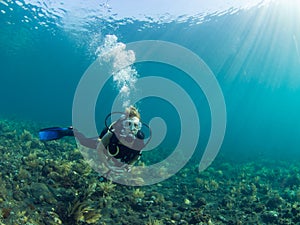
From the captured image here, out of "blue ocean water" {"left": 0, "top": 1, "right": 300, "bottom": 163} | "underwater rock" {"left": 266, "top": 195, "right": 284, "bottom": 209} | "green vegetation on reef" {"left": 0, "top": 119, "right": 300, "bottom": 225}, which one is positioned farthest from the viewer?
"blue ocean water" {"left": 0, "top": 1, "right": 300, "bottom": 163}

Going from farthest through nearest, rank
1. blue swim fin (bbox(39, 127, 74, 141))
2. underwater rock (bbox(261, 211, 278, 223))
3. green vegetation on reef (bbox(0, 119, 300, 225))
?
underwater rock (bbox(261, 211, 278, 223)), blue swim fin (bbox(39, 127, 74, 141)), green vegetation on reef (bbox(0, 119, 300, 225))

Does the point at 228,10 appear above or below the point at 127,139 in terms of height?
above

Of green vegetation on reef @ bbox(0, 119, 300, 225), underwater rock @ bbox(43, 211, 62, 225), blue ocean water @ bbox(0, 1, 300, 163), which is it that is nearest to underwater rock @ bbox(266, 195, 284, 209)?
green vegetation on reef @ bbox(0, 119, 300, 225)

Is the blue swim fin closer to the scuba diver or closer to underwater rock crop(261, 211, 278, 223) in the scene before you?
the scuba diver

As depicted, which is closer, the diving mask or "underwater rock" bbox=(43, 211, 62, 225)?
the diving mask

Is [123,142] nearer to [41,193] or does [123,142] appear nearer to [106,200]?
[106,200]

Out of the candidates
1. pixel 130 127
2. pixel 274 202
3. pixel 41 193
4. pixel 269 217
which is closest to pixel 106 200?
pixel 41 193

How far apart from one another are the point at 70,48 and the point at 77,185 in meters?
49.1

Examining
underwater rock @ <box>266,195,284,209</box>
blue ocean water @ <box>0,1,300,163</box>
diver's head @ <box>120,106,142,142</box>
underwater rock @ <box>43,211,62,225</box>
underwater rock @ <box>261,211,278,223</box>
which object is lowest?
underwater rock @ <box>43,211,62,225</box>

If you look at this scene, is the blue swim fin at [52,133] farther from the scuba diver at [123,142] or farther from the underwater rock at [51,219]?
the underwater rock at [51,219]

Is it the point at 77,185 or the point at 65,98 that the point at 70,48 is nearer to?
the point at 77,185

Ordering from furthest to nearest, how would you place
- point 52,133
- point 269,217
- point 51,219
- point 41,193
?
point 269,217, point 41,193, point 52,133, point 51,219

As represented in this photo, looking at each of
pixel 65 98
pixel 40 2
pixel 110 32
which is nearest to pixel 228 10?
pixel 110 32

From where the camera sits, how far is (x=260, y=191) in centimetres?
1318
